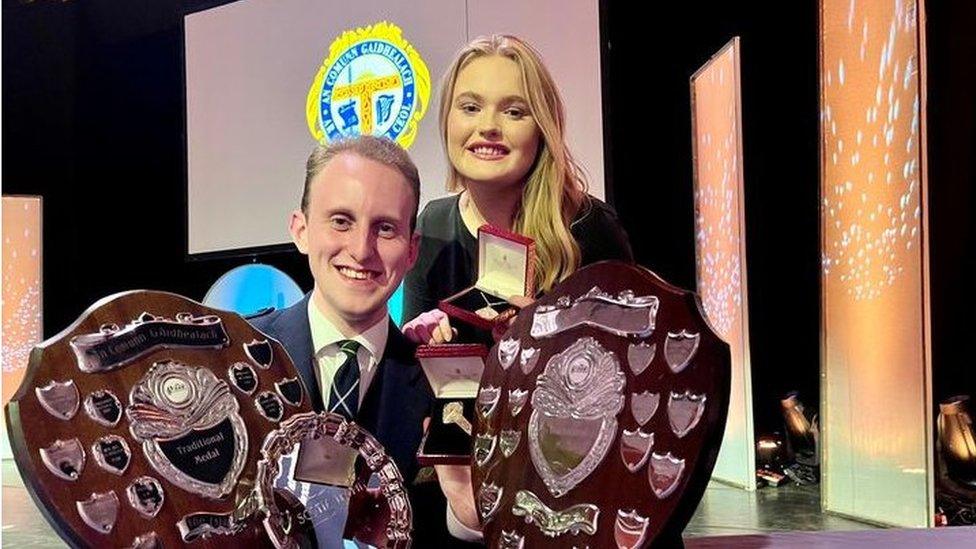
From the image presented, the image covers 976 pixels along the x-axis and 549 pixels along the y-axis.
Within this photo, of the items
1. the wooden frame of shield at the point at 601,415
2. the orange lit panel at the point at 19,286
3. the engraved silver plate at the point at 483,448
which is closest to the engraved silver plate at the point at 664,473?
the wooden frame of shield at the point at 601,415

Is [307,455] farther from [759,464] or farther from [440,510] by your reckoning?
[759,464]

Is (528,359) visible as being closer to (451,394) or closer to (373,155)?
(451,394)

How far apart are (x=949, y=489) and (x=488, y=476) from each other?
8.60 feet

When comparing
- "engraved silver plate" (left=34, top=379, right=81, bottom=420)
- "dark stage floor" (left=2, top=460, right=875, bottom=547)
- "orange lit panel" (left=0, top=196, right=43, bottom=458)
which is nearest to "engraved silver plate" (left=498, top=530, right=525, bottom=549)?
"engraved silver plate" (left=34, top=379, right=81, bottom=420)

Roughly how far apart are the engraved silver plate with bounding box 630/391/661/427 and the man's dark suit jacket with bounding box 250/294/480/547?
985mm

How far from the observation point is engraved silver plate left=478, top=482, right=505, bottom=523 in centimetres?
109

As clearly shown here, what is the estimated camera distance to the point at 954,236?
10.3ft

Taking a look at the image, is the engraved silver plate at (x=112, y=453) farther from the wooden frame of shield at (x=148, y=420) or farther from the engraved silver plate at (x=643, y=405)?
the engraved silver plate at (x=643, y=405)

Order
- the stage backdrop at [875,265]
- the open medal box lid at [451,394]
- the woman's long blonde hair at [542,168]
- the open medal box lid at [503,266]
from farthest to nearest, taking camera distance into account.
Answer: the stage backdrop at [875,265], the woman's long blonde hair at [542,168], the open medal box lid at [503,266], the open medal box lid at [451,394]

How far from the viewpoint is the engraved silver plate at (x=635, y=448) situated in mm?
943

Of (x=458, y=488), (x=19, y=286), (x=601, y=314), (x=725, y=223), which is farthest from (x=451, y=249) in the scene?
(x=19, y=286)

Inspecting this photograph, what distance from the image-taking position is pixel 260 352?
117 centimetres

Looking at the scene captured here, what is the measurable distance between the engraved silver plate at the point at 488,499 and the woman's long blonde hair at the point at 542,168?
1039 mm

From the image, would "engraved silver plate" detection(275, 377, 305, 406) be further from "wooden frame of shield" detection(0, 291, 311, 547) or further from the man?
the man
